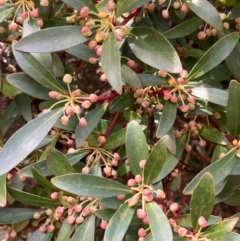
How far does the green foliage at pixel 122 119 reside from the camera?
96 cm

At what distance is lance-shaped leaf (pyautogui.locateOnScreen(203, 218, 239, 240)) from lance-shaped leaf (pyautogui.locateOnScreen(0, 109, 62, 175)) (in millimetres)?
403

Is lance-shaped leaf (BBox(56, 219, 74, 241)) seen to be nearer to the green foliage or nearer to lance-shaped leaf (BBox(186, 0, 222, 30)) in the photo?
the green foliage

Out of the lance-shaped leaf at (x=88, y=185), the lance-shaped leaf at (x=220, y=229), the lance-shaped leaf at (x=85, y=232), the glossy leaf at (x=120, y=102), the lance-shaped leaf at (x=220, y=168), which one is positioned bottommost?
the lance-shaped leaf at (x=85, y=232)

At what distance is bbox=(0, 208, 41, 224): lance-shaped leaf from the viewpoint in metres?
1.20

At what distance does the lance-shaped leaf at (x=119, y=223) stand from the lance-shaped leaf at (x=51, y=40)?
360 millimetres

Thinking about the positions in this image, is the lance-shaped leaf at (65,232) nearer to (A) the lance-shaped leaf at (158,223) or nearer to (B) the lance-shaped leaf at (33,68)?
(A) the lance-shaped leaf at (158,223)

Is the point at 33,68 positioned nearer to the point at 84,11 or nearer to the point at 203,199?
the point at 84,11

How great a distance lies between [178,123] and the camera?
147 centimetres

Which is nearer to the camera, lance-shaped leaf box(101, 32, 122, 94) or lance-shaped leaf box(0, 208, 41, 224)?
lance-shaped leaf box(101, 32, 122, 94)

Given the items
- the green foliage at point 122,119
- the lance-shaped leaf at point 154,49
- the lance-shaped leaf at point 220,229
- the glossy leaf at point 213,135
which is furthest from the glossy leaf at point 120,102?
the lance-shaped leaf at point 220,229

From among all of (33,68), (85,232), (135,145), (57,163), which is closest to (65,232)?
(85,232)

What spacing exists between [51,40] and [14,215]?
487 millimetres

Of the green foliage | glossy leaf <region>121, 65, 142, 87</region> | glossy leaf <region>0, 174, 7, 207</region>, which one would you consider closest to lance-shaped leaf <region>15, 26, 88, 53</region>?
the green foliage

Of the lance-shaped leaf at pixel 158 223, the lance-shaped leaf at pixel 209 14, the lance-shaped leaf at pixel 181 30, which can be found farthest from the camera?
the lance-shaped leaf at pixel 181 30
